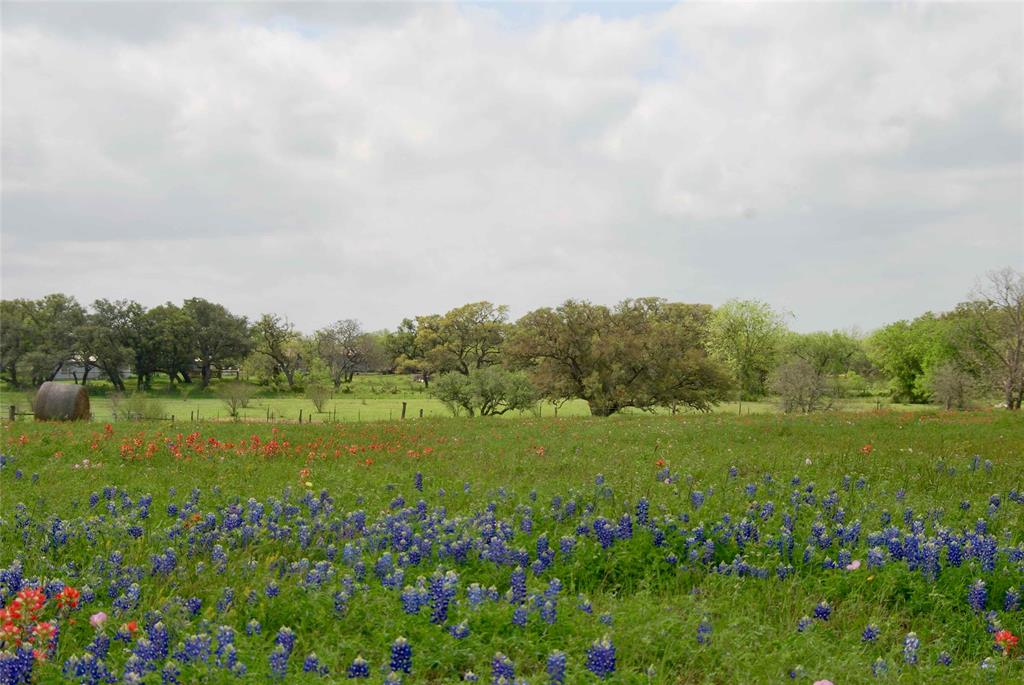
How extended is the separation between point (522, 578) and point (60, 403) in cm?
2605

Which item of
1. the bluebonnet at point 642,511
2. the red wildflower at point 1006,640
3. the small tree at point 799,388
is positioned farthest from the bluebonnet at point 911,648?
the small tree at point 799,388

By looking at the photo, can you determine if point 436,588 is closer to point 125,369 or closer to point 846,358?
point 125,369

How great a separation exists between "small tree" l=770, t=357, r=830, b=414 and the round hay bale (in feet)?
148

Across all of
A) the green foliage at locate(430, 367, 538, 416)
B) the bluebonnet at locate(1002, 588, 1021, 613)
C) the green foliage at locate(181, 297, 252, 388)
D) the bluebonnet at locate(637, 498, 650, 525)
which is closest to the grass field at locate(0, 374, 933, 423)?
the green foliage at locate(430, 367, 538, 416)

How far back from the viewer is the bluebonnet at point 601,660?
167 inches

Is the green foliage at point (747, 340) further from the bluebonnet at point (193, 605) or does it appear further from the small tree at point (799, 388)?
the bluebonnet at point (193, 605)

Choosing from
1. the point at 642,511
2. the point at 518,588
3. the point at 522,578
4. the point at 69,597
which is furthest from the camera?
the point at 642,511

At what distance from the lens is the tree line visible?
4478 cm

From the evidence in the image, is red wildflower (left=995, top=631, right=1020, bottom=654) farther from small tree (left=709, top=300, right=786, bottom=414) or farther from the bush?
small tree (left=709, top=300, right=786, bottom=414)

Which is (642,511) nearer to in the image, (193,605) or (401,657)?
(401,657)

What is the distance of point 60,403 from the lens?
26250 millimetres

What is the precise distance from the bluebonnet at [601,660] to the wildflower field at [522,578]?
12 mm

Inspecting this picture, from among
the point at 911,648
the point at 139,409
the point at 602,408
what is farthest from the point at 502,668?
the point at 602,408

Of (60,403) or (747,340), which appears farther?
(747,340)
